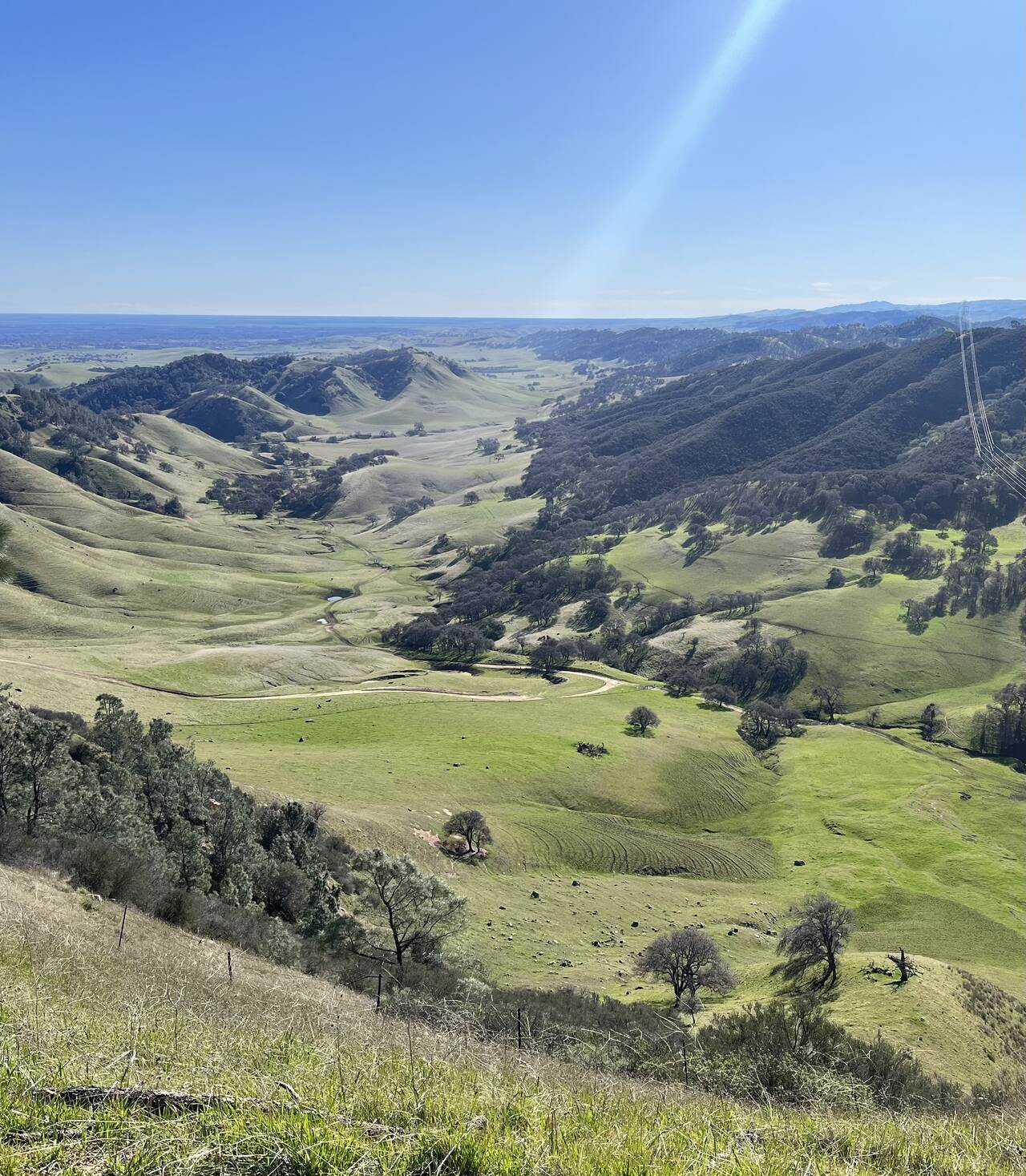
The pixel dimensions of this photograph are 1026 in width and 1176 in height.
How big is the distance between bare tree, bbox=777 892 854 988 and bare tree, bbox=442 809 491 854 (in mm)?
26077

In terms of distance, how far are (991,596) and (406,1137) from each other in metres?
192

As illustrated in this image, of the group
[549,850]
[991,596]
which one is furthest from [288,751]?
[991,596]

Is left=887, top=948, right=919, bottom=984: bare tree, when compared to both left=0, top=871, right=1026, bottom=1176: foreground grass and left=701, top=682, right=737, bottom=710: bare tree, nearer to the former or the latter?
left=0, top=871, right=1026, bottom=1176: foreground grass

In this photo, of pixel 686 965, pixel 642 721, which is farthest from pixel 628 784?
pixel 686 965

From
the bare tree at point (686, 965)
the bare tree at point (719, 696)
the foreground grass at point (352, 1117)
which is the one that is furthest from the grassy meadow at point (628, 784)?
the foreground grass at point (352, 1117)

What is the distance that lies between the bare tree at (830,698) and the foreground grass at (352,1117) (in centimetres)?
13568

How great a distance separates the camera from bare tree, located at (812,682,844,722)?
134 meters

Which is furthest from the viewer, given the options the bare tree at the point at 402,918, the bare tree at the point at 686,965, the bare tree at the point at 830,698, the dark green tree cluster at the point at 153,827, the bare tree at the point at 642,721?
the bare tree at the point at 830,698

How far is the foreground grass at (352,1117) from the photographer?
5.29 metres

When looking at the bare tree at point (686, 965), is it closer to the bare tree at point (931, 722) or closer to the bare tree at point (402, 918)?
the bare tree at point (402, 918)

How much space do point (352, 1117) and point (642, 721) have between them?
101621 mm

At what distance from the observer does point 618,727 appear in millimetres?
104062

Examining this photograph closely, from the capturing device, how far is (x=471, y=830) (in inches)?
2464

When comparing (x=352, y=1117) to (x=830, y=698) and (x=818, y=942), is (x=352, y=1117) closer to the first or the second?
(x=818, y=942)
